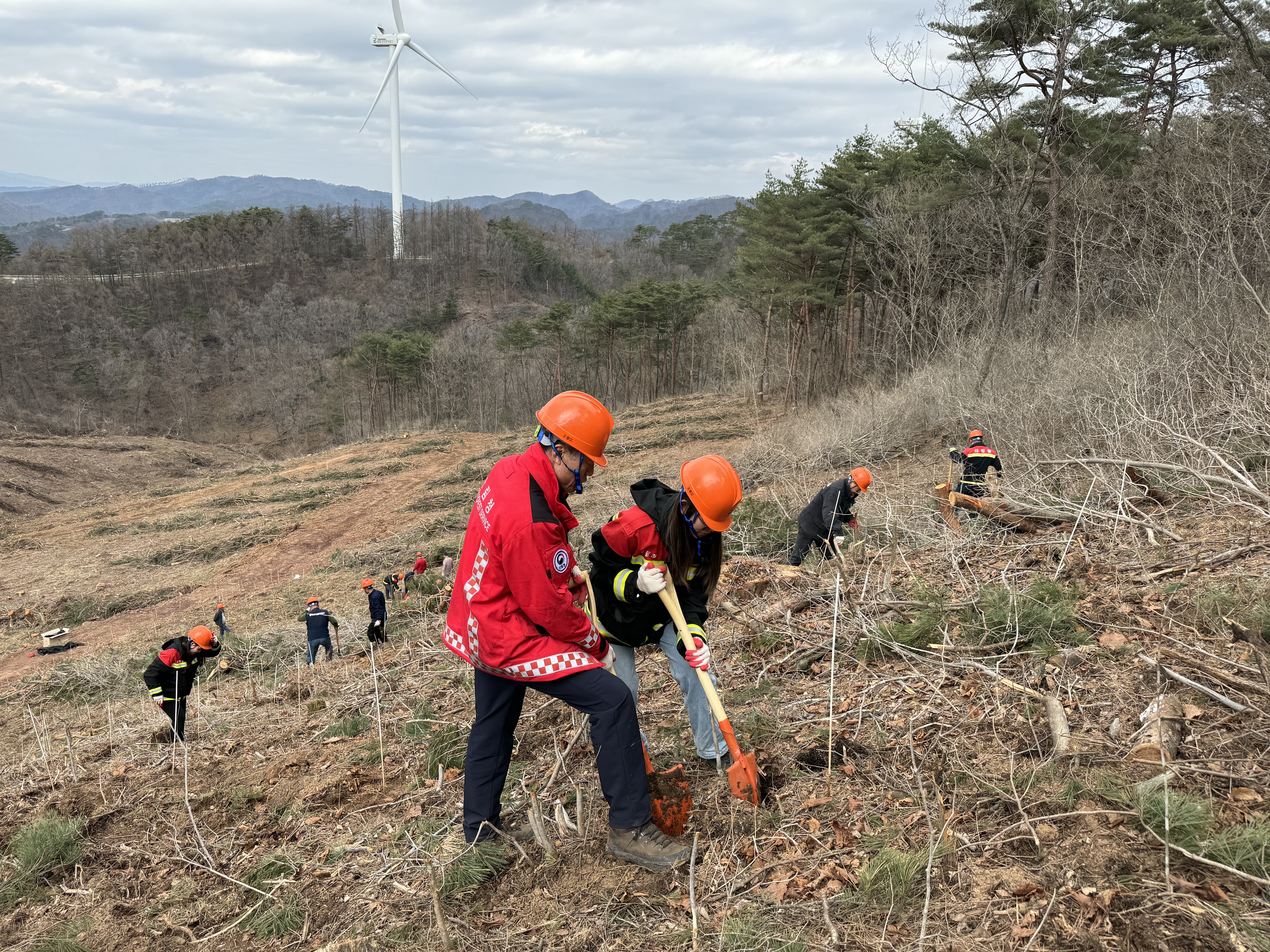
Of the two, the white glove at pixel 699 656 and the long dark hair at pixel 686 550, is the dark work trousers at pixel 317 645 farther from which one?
the white glove at pixel 699 656

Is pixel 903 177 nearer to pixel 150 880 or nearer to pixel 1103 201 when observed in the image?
pixel 1103 201

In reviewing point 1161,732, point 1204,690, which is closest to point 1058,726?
point 1161,732

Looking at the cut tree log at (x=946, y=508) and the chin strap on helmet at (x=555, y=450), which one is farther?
the cut tree log at (x=946, y=508)

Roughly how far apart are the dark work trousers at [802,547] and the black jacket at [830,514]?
0.10 ft

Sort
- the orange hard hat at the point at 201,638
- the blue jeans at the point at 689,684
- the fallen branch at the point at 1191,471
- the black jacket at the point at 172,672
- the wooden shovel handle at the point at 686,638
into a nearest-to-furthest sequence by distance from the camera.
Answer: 1. the wooden shovel handle at the point at 686,638
2. the blue jeans at the point at 689,684
3. the fallen branch at the point at 1191,471
4. the black jacket at the point at 172,672
5. the orange hard hat at the point at 201,638

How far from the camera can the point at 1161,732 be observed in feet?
9.45

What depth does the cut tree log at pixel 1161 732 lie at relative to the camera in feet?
9.29

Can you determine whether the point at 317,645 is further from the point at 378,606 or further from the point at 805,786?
the point at 805,786

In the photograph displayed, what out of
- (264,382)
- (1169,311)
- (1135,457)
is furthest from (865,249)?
(264,382)

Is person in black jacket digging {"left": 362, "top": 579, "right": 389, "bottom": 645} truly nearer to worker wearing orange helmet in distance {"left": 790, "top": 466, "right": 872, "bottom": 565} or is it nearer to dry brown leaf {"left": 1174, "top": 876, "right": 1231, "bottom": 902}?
worker wearing orange helmet in distance {"left": 790, "top": 466, "right": 872, "bottom": 565}

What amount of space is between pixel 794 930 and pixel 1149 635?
2.47 metres

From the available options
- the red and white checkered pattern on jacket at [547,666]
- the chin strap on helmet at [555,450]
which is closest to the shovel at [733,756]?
the red and white checkered pattern on jacket at [547,666]

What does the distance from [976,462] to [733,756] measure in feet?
21.2

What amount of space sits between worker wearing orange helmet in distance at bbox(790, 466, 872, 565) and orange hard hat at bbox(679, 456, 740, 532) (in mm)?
3797
